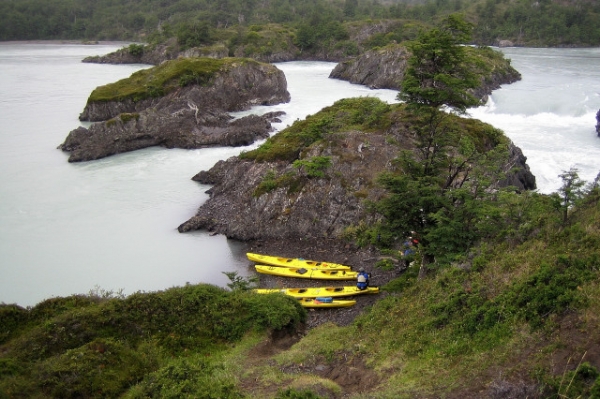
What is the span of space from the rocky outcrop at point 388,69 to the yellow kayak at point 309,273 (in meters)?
46.3

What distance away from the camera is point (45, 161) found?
4275 centimetres

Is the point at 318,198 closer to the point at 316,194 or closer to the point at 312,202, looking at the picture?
the point at 316,194

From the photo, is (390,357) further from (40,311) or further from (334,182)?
(334,182)

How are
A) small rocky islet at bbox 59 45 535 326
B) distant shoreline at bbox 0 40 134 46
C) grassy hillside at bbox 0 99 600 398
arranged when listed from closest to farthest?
grassy hillside at bbox 0 99 600 398, small rocky islet at bbox 59 45 535 326, distant shoreline at bbox 0 40 134 46

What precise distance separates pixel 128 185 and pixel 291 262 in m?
17.8

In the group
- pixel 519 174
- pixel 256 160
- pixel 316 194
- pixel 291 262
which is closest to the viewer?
pixel 291 262

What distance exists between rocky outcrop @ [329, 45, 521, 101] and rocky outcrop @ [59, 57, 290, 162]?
1660cm

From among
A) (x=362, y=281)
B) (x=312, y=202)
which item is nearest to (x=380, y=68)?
(x=312, y=202)

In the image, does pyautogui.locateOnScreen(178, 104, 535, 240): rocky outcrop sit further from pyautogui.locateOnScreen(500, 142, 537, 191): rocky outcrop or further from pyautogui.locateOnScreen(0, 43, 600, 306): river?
pyautogui.locateOnScreen(0, 43, 600, 306): river

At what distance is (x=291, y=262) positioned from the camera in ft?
84.5

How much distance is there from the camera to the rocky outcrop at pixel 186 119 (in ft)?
150

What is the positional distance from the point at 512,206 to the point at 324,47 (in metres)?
88.4

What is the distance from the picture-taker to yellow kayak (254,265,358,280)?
79.4ft

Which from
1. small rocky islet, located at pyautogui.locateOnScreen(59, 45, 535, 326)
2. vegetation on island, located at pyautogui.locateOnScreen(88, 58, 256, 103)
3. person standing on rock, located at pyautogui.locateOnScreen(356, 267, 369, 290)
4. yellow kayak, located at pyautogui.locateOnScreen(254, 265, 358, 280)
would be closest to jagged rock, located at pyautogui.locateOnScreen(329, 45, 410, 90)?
small rocky islet, located at pyautogui.locateOnScreen(59, 45, 535, 326)
